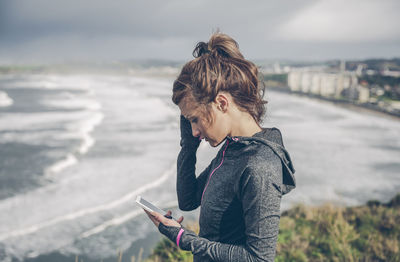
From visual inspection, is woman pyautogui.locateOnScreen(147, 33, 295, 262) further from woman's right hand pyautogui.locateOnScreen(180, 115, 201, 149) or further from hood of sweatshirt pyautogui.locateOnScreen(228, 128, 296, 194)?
woman's right hand pyautogui.locateOnScreen(180, 115, 201, 149)

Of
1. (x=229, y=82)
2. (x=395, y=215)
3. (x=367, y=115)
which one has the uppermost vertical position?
(x=229, y=82)

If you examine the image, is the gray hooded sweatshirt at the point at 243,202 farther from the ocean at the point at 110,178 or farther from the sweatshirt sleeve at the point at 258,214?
the ocean at the point at 110,178

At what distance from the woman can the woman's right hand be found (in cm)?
12

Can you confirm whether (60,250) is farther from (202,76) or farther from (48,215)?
(202,76)

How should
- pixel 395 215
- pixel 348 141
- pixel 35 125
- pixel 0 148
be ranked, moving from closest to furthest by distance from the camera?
pixel 395 215
pixel 0 148
pixel 348 141
pixel 35 125

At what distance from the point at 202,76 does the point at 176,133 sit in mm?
12895

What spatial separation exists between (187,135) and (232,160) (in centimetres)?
35

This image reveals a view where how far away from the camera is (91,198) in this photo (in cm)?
689

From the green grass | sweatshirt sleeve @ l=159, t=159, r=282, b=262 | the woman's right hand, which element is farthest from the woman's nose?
the green grass

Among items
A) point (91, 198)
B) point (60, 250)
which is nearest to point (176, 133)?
point (91, 198)

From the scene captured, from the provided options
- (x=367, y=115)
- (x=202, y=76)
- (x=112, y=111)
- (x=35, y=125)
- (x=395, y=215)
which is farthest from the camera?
(x=367, y=115)

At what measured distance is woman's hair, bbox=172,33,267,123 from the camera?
3.91 feet

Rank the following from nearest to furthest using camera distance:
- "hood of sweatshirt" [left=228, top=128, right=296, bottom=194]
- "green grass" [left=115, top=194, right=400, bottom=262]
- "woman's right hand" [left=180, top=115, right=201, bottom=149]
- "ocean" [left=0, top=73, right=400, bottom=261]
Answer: "hood of sweatshirt" [left=228, top=128, right=296, bottom=194] < "woman's right hand" [left=180, top=115, right=201, bottom=149] < "green grass" [left=115, top=194, right=400, bottom=262] < "ocean" [left=0, top=73, right=400, bottom=261]

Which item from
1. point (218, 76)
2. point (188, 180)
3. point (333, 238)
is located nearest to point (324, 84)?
point (333, 238)
